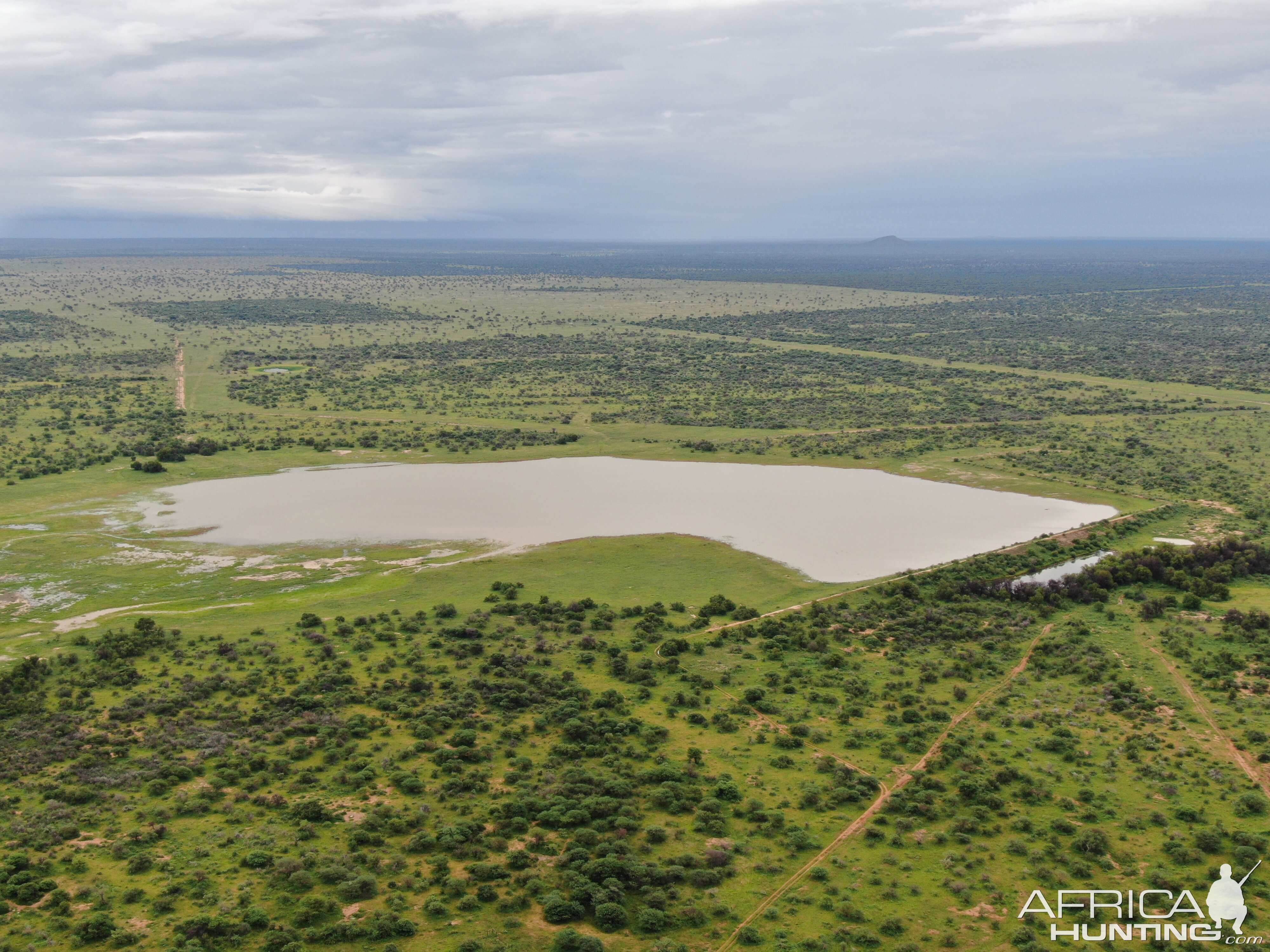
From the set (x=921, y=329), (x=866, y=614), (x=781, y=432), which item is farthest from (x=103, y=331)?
(x=866, y=614)

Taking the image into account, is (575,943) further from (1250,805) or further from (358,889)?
(1250,805)

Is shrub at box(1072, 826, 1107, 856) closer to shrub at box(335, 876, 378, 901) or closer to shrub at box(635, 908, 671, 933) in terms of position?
shrub at box(635, 908, 671, 933)

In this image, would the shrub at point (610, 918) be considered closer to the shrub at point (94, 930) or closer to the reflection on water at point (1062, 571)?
the shrub at point (94, 930)

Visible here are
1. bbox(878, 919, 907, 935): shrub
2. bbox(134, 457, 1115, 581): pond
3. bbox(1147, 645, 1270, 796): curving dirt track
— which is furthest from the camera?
bbox(134, 457, 1115, 581): pond

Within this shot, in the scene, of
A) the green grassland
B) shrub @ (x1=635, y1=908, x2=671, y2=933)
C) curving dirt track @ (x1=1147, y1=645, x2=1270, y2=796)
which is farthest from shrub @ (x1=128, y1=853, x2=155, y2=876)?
curving dirt track @ (x1=1147, y1=645, x2=1270, y2=796)

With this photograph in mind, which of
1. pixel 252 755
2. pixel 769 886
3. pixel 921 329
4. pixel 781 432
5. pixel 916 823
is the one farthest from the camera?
pixel 921 329

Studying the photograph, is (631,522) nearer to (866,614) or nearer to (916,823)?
(866,614)
